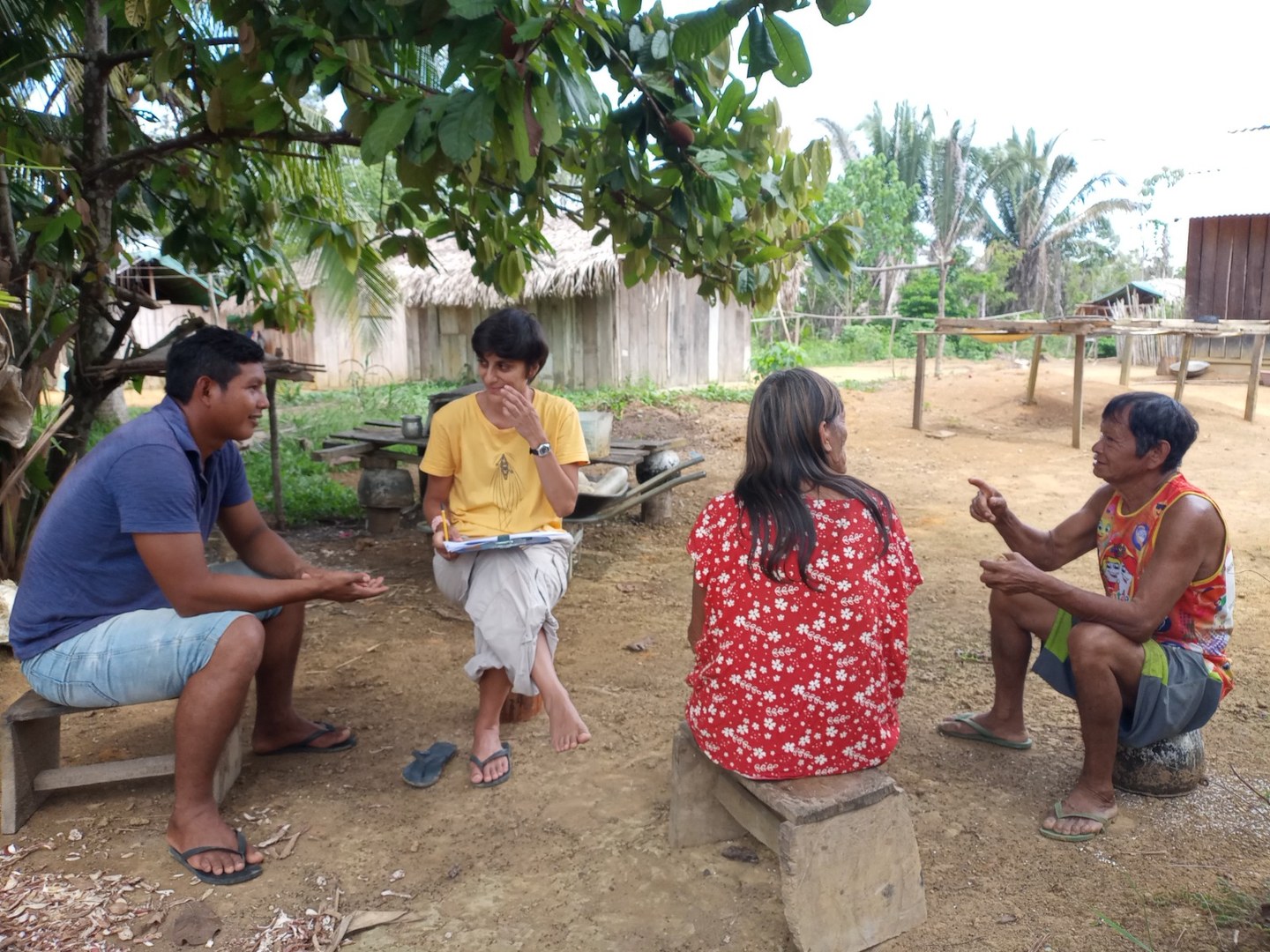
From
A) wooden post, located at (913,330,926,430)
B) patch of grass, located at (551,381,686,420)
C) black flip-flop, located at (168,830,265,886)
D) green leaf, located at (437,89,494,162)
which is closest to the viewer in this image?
green leaf, located at (437,89,494,162)

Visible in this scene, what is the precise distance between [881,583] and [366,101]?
2.12 meters

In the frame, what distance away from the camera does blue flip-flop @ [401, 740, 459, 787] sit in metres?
2.91

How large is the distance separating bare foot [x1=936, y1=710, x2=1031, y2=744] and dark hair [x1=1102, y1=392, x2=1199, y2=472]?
100 cm

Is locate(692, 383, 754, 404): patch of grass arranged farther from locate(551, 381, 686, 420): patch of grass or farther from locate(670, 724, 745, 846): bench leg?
locate(670, 724, 745, 846): bench leg

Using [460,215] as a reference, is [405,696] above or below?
below

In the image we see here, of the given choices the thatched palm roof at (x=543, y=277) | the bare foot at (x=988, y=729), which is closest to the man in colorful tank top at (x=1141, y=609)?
the bare foot at (x=988, y=729)

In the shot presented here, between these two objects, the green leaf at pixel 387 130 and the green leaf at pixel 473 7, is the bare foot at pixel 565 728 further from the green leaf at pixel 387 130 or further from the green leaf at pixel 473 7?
the green leaf at pixel 473 7

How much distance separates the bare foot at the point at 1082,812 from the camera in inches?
101

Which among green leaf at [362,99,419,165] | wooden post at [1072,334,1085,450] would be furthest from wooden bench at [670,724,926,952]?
wooden post at [1072,334,1085,450]

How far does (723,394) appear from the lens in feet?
43.4

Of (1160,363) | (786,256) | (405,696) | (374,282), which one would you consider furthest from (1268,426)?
(405,696)

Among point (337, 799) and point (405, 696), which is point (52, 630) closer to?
point (337, 799)

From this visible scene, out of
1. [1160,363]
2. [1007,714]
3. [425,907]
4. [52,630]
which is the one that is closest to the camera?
[425,907]

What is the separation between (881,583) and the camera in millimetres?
2189
